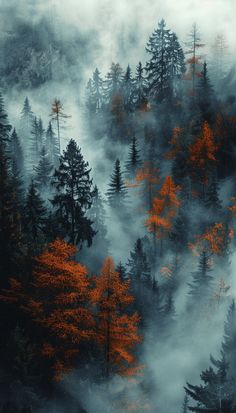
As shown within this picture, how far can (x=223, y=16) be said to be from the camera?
371ft

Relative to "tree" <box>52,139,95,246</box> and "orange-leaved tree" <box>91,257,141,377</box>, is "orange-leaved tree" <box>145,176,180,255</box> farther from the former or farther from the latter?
"orange-leaved tree" <box>91,257,141,377</box>

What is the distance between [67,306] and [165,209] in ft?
116

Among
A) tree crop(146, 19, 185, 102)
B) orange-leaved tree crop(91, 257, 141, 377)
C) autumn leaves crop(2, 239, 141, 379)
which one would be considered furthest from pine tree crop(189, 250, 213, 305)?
tree crop(146, 19, 185, 102)

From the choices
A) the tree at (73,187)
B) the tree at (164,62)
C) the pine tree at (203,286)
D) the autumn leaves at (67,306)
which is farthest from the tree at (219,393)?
the tree at (164,62)

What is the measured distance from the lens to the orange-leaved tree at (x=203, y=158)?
217 ft

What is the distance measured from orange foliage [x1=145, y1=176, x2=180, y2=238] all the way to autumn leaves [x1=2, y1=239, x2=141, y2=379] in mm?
31509

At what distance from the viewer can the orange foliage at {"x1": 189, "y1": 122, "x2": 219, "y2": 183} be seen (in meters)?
66.1

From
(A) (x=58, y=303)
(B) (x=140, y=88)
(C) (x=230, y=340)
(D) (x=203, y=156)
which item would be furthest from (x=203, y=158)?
(A) (x=58, y=303)

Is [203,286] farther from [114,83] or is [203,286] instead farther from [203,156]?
[114,83]

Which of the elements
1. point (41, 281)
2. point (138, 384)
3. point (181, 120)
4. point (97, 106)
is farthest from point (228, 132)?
point (41, 281)

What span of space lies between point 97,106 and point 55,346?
74.3m

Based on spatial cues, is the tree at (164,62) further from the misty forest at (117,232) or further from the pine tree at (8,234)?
the pine tree at (8,234)

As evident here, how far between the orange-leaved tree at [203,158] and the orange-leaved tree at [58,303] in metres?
38.1

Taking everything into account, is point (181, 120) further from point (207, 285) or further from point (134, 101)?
point (207, 285)
